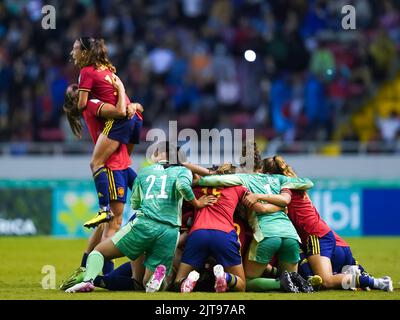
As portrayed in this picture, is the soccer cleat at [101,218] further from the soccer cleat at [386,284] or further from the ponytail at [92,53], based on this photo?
the soccer cleat at [386,284]

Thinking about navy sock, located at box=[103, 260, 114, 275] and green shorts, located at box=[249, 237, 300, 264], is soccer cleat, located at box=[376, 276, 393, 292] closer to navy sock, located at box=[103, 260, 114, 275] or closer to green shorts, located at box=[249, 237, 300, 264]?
green shorts, located at box=[249, 237, 300, 264]

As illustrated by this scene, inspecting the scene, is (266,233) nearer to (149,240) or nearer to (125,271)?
(149,240)

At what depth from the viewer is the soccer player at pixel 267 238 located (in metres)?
9.96

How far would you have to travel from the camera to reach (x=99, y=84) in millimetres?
10844

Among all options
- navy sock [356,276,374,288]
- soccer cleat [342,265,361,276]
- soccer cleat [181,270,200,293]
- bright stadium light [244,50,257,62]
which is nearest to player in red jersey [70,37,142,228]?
soccer cleat [181,270,200,293]

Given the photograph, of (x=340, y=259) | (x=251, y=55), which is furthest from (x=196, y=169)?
(x=251, y=55)

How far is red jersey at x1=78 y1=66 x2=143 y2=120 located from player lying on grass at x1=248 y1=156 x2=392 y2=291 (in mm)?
1765

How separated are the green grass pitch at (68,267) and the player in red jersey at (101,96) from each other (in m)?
1.34

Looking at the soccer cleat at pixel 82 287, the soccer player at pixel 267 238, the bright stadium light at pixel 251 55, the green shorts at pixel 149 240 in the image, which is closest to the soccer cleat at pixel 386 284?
A: the soccer player at pixel 267 238

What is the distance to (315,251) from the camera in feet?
34.0

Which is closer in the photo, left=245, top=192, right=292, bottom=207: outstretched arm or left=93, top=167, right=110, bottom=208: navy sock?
left=245, top=192, right=292, bottom=207: outstretched arm

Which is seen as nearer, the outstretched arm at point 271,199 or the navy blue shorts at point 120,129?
the outstretched arm at point 271,199

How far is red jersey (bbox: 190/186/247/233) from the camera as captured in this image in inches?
391
